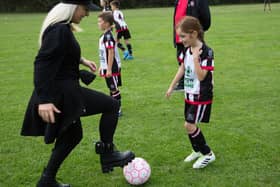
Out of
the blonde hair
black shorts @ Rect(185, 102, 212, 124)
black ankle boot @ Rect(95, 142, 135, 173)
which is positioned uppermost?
the blonde hair

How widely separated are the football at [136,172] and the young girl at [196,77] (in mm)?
617

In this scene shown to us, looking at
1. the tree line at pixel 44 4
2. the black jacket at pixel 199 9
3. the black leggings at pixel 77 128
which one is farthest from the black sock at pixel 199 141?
the tree line at pixel 44 4

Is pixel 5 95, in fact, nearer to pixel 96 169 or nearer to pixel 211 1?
pixel 96 169

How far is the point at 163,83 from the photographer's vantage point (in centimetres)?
850

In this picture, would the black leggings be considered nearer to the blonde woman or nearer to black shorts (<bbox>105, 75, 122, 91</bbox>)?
the blonde woman

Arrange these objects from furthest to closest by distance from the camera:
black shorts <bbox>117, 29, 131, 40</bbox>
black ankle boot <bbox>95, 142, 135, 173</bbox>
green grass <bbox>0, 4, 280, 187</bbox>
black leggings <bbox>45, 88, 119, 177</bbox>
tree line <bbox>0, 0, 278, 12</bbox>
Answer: tree line <bbox>0, 0, 278, 12</bbox>
black shorts <bbox>117, 29, 131, 40</bbox>
green grass <bbox>0, 4, 280, 187</bbox>
black ankle boot <bbox>95, 142, 135, 173</bbox>
black leggings <bbox>45, 88, 119, 177</bbox>

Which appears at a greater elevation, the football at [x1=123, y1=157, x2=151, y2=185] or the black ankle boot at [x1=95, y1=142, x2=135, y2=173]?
the black ankle boot at [x1=95, y1=142, x2=135, y2=173]

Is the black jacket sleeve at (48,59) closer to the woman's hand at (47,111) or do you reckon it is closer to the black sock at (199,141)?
the woman's hand at (47,111)

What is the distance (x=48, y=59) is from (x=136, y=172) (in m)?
1.41

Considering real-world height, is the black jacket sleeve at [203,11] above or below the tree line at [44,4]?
above

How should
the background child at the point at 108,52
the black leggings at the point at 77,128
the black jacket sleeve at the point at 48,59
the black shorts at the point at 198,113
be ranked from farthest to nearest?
the background child at the point at 108,52 → the black shorts at the point at 198,113 → the black leggings at the point at 77,128 → the black jacket sleeve at the point at 48,59

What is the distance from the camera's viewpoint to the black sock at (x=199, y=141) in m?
4.19

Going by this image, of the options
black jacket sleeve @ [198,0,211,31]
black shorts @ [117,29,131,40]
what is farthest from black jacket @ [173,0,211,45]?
black shorts @ [117,29,131,40]

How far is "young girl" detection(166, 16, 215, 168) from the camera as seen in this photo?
3.91 meters
